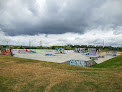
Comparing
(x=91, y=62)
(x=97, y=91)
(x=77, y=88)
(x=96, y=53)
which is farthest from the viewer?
(x=96, y=53)

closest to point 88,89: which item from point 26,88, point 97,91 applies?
point 97,91

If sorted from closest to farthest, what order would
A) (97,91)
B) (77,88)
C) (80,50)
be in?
(97,91), (77,88), (80,50)

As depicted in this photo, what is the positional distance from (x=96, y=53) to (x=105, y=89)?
31726 mm

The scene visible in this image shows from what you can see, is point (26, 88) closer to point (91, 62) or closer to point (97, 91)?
point (97, 91)

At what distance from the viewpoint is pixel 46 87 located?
7.01 meters

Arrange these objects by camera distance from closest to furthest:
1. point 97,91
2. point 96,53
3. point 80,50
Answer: point 97,91 → point 96,53 → point 80,50

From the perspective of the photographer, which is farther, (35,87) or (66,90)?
(35,87)

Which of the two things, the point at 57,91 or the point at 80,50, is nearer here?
the point at 57,91

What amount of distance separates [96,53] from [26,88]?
112 ft

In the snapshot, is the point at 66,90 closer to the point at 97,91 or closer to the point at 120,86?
the point at 97,91

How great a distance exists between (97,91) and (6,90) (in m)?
6.51

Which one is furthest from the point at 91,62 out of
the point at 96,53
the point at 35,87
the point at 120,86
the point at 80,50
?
the point at 80,50

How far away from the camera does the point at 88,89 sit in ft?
21.9

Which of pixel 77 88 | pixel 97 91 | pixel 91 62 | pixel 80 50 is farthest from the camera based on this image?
pixel 80 50
